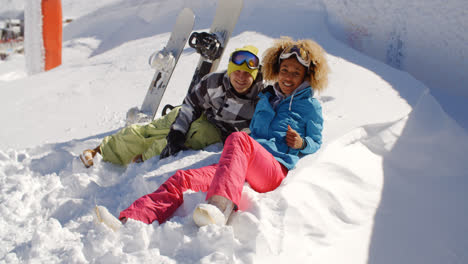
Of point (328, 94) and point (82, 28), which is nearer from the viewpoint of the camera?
point (328, 94)

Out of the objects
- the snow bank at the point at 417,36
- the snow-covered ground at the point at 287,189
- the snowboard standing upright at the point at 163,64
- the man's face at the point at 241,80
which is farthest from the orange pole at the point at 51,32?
the man's face at the point at 241,80

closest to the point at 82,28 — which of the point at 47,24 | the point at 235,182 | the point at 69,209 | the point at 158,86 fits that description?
the point at 47,24

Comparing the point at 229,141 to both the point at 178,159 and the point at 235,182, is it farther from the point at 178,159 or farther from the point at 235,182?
the point at 178,159

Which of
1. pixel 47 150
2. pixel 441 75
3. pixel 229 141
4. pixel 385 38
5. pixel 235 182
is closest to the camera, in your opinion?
pixel 235 182

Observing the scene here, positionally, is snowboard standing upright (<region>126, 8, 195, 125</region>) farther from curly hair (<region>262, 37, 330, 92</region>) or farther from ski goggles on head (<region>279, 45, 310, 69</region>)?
ski goggles on head (<region>279, 45, 310, 69</region>)

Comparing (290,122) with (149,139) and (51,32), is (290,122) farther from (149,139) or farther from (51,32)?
(51,32)

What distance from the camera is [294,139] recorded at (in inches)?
81.3

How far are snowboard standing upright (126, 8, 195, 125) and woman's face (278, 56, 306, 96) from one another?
193 cm

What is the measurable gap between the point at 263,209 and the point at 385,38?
483 cm

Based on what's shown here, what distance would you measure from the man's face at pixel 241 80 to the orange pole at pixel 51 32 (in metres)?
7.99

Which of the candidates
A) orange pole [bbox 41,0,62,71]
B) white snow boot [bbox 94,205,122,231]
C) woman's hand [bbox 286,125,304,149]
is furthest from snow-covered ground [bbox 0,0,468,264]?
orange pole [bbox 41,0,62,71]

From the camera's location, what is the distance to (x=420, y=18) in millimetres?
4930

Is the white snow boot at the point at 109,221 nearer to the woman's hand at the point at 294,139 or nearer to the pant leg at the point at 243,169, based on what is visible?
the pant leg at the point at 243,169

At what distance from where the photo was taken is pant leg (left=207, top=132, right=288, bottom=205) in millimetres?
1652
